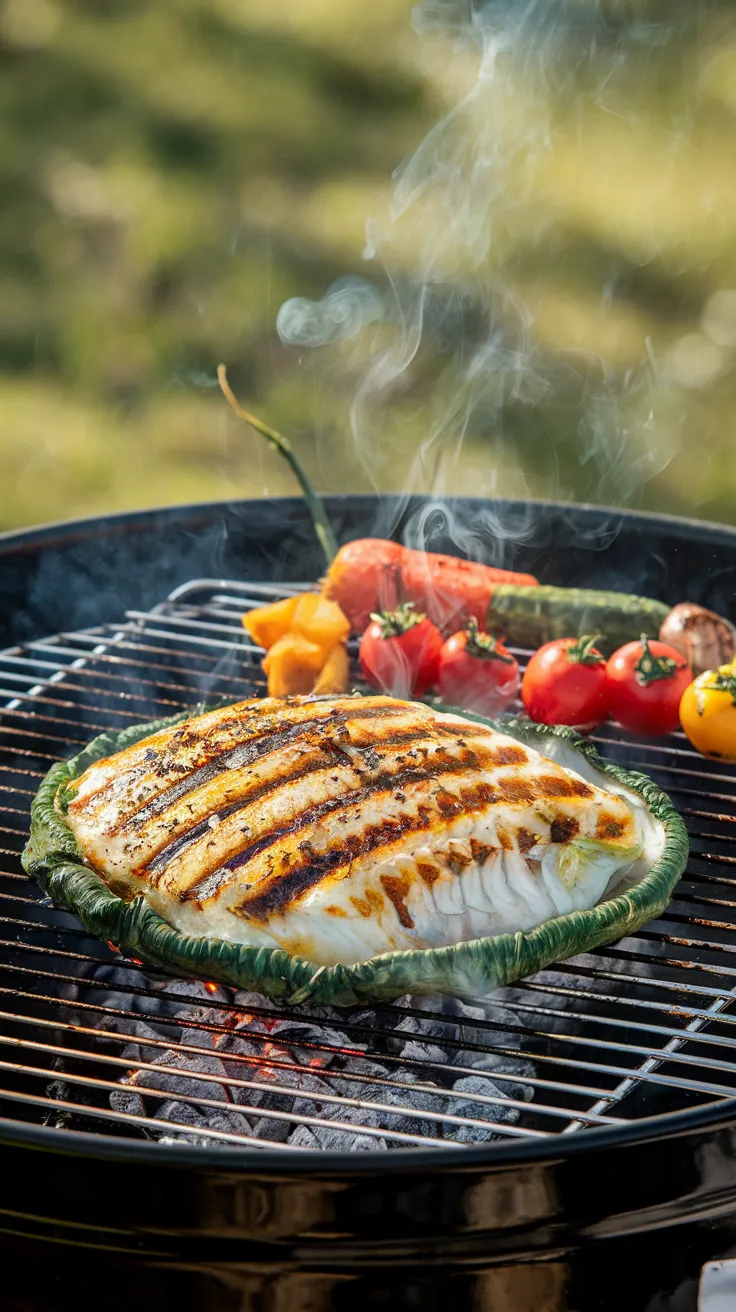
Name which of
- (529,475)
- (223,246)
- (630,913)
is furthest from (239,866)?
(223,246)

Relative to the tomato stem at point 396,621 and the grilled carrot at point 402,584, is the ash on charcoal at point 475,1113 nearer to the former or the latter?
the tomato stem at point 396,621

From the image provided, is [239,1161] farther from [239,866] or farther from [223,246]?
[223,246]

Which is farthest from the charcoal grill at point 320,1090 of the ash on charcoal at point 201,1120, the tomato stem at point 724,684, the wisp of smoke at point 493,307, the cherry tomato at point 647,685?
the wisp of smoke at point 493,307

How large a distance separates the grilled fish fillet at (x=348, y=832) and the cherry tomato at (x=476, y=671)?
90 centimetres

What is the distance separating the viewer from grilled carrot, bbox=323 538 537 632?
4875 mm

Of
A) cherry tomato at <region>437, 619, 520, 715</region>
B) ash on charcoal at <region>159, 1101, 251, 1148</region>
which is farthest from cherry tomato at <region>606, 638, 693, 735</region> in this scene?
ash on charcoal at <region>159, 1101, 251, 1148</region>

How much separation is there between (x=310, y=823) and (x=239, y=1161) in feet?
3.55

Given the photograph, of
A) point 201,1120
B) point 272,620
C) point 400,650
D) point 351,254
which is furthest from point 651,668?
point 351,254

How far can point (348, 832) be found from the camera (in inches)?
124

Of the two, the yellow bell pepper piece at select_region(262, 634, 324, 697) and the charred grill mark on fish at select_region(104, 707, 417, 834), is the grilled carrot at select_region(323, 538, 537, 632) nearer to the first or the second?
the yellow bell pepper piece at select_region(262, 634, 324, 697)

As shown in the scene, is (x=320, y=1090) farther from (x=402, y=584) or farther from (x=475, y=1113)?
(x=402, y=584)

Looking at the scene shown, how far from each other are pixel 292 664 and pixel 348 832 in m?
1.44

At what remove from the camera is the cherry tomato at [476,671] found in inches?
177

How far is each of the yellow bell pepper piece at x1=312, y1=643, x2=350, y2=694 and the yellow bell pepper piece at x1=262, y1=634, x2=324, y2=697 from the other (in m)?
0.03
